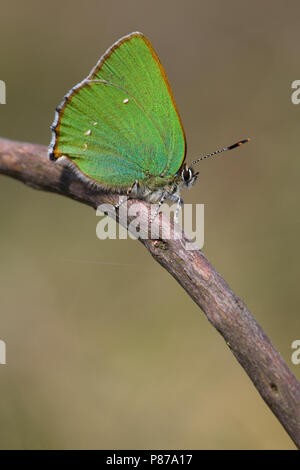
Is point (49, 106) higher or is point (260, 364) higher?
Result: point (49, 106)

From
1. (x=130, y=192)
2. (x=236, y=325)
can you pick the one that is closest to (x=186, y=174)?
(x=130, y=192)

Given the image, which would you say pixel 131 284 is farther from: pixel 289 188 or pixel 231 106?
pixel 231 106

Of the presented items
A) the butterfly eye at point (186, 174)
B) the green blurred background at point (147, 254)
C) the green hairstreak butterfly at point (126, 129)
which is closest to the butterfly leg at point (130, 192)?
the green hairstreak butterfly at point (126, 129)

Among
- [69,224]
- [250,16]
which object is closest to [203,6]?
[250,16]

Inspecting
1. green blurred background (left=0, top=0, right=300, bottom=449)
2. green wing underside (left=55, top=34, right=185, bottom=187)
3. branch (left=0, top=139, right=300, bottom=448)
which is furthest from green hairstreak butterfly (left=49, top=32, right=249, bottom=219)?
green blurred background (left=0, top=0, right=300, bottom=449)

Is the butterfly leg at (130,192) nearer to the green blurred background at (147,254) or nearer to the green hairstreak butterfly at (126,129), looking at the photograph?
the green hairstreak butterfly at (126,129)
